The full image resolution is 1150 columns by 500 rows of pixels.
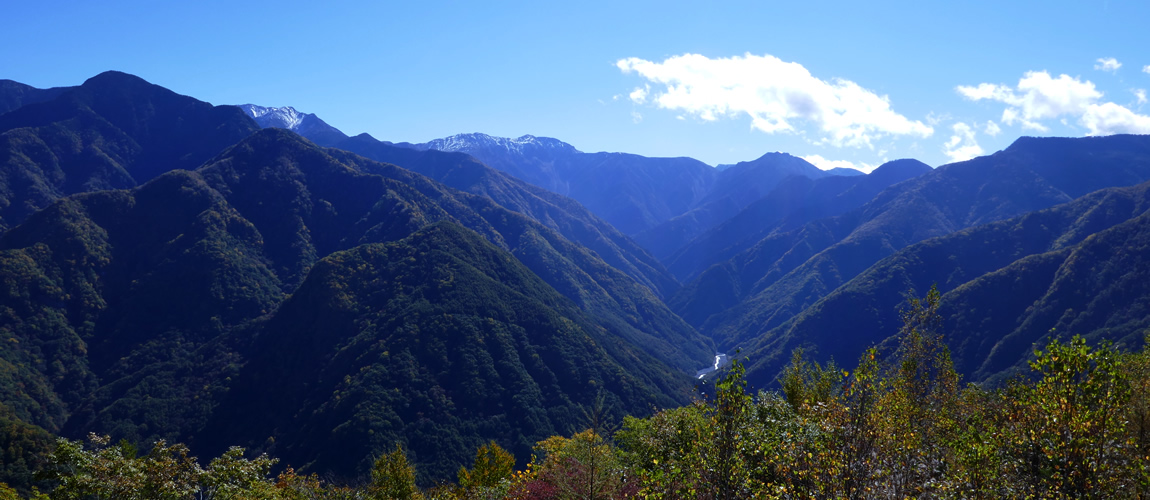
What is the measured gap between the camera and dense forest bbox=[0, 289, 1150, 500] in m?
12.8

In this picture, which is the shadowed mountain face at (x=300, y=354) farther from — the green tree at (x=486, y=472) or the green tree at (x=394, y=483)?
the green tree at (x=394, y=483)

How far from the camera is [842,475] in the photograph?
14742mm

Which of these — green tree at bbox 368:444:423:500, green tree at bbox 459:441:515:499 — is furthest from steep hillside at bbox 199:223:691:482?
green tree at bbox 459:441:515:499

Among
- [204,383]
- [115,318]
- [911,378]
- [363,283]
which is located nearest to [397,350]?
[363,283]

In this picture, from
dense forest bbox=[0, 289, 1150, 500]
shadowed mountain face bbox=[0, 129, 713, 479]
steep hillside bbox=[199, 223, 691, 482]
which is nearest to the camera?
dense forest bbox=[0, 289, 1150, 500]

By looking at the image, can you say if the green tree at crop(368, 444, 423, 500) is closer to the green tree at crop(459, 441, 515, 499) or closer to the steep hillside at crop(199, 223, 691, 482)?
the green tree at crop(459, 441, 515, 499)

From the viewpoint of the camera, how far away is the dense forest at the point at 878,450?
42.0 ft

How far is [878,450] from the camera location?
1767cm

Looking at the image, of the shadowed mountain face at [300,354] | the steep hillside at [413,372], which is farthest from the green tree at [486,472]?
the steep hillside at [413,372]

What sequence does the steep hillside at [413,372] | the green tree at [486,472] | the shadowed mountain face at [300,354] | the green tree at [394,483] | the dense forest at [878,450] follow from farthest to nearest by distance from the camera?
1. the shadowed mountain face at [300,354]
2. the steep hillside at [413,372]
3. the green tree at [486,472]
4. the green tree at [394,483]
5. the dense forest at [878,450]

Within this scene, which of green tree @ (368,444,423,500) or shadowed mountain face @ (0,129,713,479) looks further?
shadowed mountain face @ (0,129,713,479)

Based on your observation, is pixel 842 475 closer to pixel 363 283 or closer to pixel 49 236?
pixel 363 283

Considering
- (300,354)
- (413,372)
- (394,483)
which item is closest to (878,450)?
(394,483)

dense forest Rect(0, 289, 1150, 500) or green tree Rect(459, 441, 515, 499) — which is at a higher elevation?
dense forest Rect(0, 289, 1150, 500)
